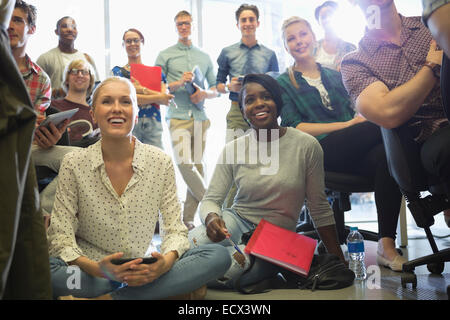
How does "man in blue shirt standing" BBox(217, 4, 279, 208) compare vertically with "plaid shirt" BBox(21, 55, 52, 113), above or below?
above

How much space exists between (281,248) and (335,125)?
814mm

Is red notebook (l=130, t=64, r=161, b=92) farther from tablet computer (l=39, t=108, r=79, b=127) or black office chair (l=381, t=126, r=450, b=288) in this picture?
black office chair (l=381, t=126, r=450, b=288)

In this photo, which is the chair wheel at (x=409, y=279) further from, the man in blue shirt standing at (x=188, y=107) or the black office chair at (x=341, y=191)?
the man in blue shirt standing at (x=188, y=107)

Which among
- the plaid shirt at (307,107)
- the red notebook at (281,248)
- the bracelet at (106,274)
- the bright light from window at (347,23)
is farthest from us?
the bright light from window at (347,23)

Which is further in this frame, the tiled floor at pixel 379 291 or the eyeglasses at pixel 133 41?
the eyeglasses at pixel 133 41

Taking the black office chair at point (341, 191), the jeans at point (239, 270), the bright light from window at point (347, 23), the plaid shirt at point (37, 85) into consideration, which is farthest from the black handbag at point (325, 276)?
the bright light from window at point (347, 23)

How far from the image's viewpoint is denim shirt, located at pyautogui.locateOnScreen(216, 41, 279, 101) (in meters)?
3.43

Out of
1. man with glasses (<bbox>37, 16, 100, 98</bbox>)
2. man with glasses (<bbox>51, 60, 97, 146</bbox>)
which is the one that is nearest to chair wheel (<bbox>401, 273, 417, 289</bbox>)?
man with glasses (<bbox>51, 60, 97, 146</bbox>)

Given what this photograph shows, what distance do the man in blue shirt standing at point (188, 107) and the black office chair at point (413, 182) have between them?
2035mm

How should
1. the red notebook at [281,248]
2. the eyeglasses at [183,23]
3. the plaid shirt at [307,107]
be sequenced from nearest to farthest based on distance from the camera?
the red notebook at [281,248], the plaid shirt at [307,107], the eyeglasses at [183,23]

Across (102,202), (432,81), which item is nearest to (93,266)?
(102,202)

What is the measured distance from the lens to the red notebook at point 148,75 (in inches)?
119

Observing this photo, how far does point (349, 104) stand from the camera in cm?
254

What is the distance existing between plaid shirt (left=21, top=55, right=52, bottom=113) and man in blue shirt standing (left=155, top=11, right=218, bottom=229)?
4.61 feet
